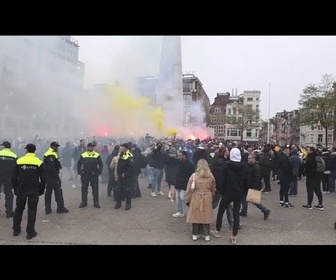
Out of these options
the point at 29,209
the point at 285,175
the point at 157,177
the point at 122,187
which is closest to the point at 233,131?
the point at 157,177

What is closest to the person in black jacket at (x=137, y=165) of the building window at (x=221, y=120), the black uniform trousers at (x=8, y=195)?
the black uniform trousers at (x=8, y=195)

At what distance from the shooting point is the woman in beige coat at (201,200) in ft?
19.2

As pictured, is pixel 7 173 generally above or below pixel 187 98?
below

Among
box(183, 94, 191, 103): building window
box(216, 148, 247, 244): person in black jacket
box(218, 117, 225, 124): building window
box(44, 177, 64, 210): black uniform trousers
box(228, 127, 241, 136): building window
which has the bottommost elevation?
box(44, 177, 64, 210): black uniform trousers

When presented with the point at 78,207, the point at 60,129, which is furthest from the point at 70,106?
the point at 78,207

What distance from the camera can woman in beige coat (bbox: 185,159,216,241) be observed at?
5.86 metres

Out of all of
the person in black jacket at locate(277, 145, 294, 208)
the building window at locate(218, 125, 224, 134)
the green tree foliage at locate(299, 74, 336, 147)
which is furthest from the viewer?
the building window at locate(218, 125, 224, 134)

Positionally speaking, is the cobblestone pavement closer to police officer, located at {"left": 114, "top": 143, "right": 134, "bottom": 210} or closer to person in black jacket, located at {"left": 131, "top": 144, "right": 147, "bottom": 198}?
police officer, located at {"left": 114, "top": 143, "right": 134, "bottom": 210}

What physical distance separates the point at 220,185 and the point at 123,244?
2.04 meters

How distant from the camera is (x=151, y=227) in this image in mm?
6562

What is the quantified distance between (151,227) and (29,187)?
8.19ft

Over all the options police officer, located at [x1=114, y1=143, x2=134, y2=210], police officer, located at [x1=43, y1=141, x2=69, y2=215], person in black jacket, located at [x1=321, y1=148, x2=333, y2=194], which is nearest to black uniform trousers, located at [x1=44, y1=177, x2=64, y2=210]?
police officer, located at [x1=43, y1=141, x2=69, y2=215]

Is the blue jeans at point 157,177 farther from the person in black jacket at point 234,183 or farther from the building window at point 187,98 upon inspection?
the building window at point 187,98

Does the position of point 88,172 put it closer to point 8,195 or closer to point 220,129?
point 8,195
